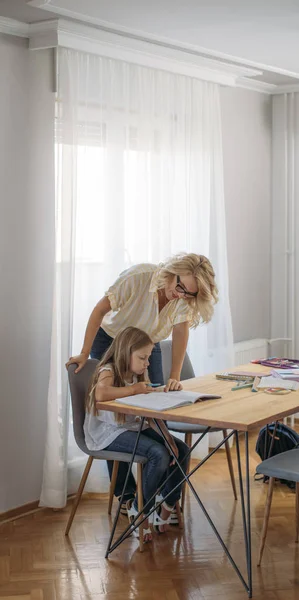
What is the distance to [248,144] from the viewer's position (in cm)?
592

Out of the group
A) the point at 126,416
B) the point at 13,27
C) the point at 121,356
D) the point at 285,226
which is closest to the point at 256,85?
the point at 285,226

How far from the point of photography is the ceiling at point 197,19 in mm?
3617

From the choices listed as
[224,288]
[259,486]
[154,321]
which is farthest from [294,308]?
[154,321]

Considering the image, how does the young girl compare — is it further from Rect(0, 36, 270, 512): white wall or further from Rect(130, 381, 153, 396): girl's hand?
Rect(0, 36, 270, 512): white wall

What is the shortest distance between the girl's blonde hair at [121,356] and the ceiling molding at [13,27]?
5.15ft

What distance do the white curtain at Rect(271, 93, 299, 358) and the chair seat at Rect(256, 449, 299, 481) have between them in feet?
8.74

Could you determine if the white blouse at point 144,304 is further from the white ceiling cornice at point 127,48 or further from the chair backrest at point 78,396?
the white ceiling cornice at point 127,48

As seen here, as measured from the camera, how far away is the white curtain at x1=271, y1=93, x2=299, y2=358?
606 cm

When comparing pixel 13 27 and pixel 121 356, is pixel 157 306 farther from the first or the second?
pixel 13 27

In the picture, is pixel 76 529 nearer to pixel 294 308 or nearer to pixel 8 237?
pixel 8 237

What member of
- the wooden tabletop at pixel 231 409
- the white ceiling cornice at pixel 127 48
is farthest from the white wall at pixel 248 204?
the wooden tabletop at pixel 231 409

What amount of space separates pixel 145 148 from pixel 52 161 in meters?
0.65

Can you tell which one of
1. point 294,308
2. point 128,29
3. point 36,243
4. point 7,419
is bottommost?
point 7,419

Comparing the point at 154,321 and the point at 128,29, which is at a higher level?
the point at 128,29
